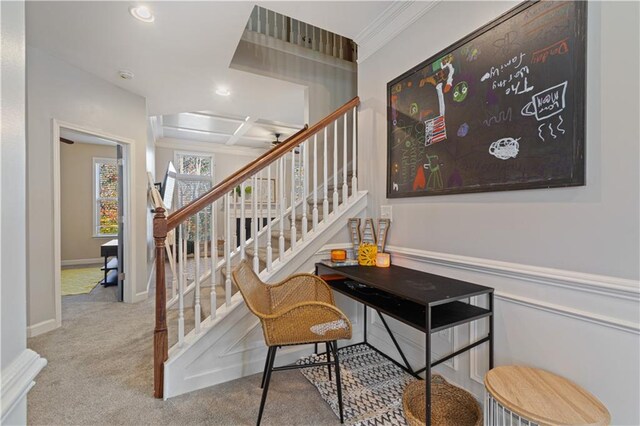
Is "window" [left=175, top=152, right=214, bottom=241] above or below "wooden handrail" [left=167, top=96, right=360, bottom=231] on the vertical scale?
above

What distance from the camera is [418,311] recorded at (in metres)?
1.50

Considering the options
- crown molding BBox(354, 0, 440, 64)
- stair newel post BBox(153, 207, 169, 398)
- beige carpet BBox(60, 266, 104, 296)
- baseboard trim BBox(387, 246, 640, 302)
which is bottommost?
beige carpet BBox(60, 266, 104, 296)

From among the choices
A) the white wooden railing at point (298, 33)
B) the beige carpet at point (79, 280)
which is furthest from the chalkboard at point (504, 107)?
the beige carpet at point (79, 280)

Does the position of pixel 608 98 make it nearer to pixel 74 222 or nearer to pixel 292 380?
pixel 292 380

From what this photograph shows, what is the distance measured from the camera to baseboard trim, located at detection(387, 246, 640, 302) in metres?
1.05

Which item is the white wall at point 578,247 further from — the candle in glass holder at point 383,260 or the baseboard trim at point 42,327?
the baseboard trim at point 42,327

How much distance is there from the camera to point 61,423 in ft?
5.08

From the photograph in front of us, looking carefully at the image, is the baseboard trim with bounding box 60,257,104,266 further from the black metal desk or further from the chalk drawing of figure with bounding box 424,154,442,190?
the chalk drawing of figure with bounding box 424,154,442,190

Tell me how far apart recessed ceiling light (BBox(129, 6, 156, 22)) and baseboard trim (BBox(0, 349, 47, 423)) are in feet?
7.97

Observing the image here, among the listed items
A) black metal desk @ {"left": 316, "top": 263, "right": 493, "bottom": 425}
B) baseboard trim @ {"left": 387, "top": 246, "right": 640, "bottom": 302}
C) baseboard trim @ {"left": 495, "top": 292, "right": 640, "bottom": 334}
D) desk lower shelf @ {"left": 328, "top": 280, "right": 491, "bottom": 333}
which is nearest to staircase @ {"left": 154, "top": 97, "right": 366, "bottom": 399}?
black metal desk @ {"left": 316, "top": 263, "right": 493, "bottom": 425}

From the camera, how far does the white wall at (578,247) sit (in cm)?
104

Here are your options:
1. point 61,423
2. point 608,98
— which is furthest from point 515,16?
point 61,423

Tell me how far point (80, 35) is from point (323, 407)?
3.56 meters

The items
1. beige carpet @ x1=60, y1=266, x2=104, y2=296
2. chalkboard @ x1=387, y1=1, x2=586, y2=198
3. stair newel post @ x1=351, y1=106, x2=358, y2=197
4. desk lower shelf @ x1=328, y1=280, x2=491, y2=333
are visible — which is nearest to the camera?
chalkboard @ x1=387, y1=1, x2=586, y2=198
